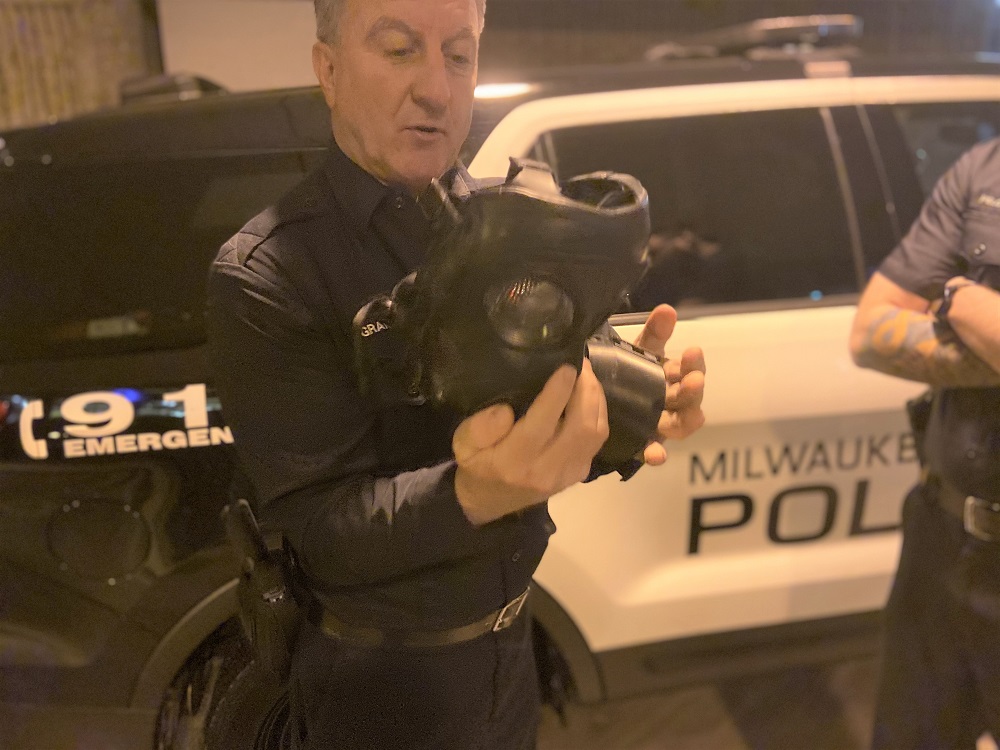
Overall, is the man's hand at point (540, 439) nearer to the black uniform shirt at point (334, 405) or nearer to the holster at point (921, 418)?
the black uniform shirt at point (334, 405)

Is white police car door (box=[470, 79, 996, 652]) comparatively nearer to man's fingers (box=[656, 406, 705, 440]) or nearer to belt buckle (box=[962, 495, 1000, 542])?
belt buckle (box=[962, 495, 1000, 542])

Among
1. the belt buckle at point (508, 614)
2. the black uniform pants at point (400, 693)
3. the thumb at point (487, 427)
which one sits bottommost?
the black uniform pants at point (400, 693)

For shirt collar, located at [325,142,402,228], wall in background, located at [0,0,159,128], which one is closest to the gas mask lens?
shirt collar, located at [325,142,402,228]

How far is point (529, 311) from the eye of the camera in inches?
22.3

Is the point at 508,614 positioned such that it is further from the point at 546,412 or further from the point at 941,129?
the point at 941,129

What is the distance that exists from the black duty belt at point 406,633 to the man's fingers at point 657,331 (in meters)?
0.37

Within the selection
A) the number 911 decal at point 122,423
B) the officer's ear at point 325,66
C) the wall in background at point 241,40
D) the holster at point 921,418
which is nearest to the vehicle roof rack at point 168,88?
the wall in background at point 241,40

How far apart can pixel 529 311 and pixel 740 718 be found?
5.67ft

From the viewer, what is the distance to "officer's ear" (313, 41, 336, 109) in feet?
2.46

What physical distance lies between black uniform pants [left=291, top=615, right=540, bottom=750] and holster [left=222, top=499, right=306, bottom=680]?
0.08 feet

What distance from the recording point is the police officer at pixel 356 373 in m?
0.70

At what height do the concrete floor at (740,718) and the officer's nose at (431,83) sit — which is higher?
the officer's nose at (431,83)

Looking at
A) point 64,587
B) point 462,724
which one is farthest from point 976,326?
point 64,587

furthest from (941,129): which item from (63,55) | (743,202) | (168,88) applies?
(63,55)
